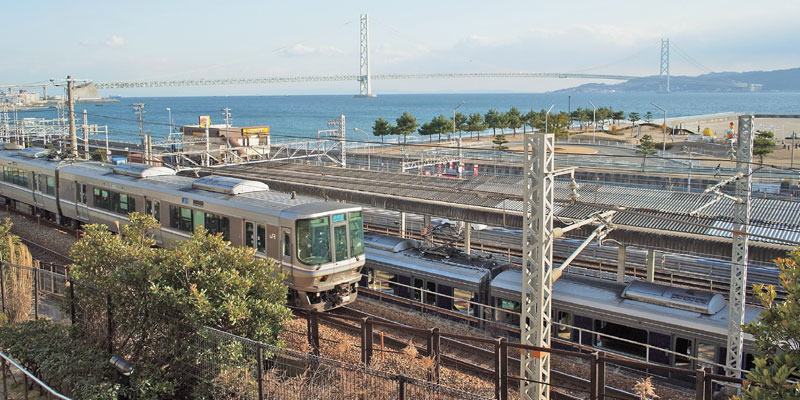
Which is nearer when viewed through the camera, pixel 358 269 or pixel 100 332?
pixel 100 332

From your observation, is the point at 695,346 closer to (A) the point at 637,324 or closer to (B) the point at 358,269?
(A) the point at 637,324

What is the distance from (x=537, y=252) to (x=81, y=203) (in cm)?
1782

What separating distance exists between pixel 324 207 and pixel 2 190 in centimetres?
2156

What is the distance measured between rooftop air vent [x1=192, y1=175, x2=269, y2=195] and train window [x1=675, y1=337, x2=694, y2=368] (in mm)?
10195

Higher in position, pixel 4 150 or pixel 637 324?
pixel 4 150

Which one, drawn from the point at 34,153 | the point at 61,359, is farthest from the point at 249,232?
the point at 34,153

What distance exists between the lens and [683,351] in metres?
12.4

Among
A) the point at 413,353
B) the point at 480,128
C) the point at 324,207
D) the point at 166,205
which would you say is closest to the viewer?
the point at 413,353

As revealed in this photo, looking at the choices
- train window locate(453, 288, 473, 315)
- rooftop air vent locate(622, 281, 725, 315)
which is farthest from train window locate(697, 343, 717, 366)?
train window locate(453, 288, 473, 315)

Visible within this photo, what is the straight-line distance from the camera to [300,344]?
40.2 ft

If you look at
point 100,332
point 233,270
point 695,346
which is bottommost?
point 695,346

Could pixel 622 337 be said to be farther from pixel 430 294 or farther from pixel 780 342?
pixel 780 342

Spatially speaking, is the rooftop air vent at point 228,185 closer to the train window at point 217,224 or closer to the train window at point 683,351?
the train window at point 217,224

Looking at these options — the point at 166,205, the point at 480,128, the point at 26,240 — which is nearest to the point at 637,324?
the point at 166,205
